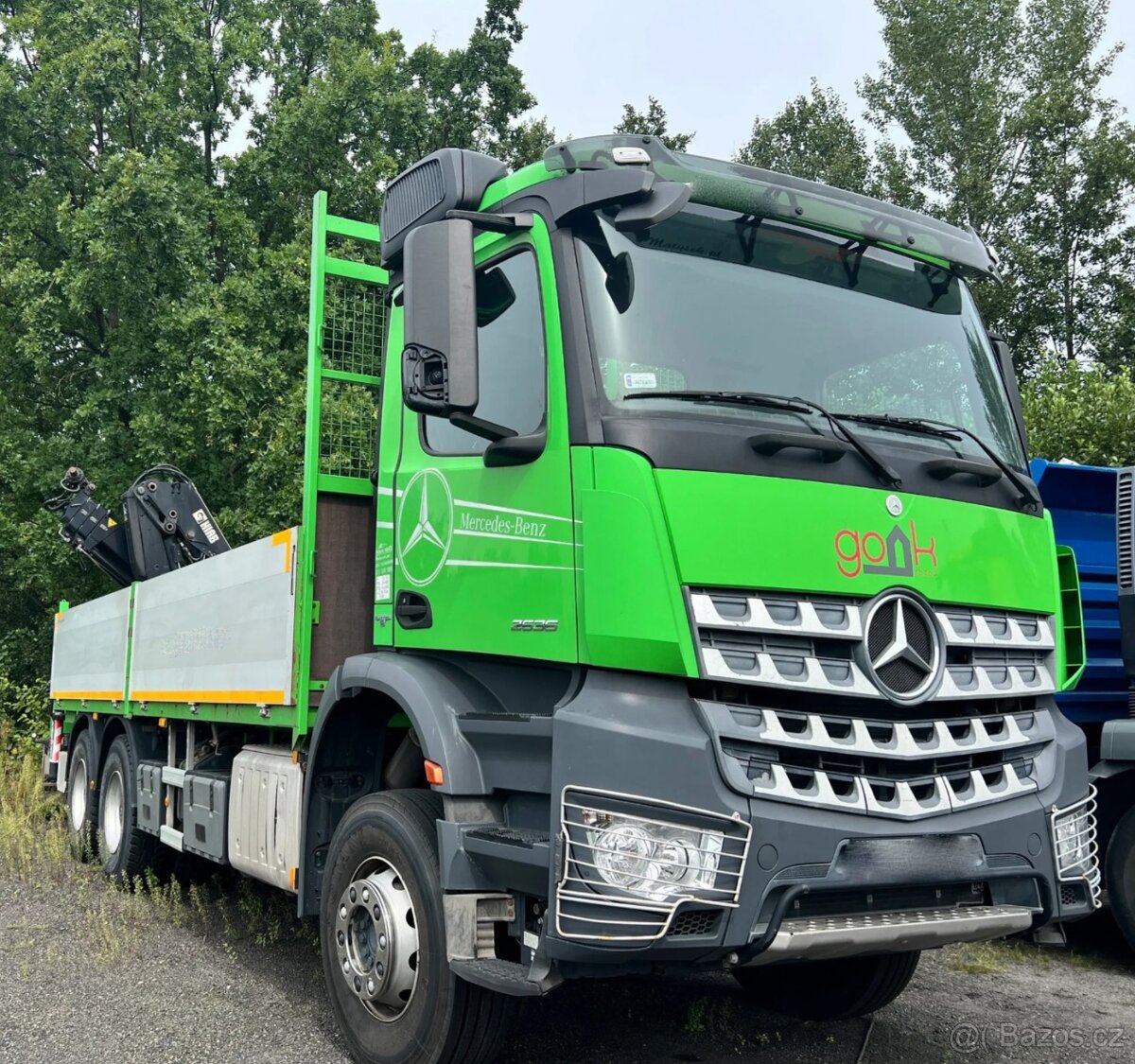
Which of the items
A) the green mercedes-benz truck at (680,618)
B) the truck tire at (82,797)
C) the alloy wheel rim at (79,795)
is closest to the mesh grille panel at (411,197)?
the green mercedes-benz truck at (680,618)

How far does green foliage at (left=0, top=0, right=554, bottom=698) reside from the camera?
15805 millimetres

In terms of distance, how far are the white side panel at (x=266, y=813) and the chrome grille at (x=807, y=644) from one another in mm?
2268

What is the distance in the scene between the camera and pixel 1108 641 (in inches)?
277

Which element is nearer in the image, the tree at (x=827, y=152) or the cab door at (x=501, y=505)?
the cab door at (x=501, y=505)

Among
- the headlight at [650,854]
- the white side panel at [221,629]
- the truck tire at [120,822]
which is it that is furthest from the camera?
the truck tire at [120,822]

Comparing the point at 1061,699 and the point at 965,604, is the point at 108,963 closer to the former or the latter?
the point at 965,604

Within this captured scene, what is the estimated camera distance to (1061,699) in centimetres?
696

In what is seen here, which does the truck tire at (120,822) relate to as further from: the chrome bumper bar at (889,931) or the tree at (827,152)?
the tree at (827,152)

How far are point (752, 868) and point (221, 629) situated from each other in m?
3.65

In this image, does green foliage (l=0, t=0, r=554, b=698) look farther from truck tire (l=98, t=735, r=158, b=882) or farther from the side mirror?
the side mirror

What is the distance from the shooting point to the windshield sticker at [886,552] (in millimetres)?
3553

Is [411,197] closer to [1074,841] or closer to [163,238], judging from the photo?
[1074,841]

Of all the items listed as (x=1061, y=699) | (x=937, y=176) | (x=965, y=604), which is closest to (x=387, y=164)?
(x=937, y=176)

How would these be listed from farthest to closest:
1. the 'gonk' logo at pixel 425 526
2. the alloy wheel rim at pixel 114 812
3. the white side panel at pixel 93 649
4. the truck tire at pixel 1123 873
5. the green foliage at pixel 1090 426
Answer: the green foliage at pixel 1090 426
the white side panel at pixel 93 649
the alloy wheel rim at pixel 114 812
the truck tire at pixel 1123 873
the 'gonk' logo at pixel 425 526
